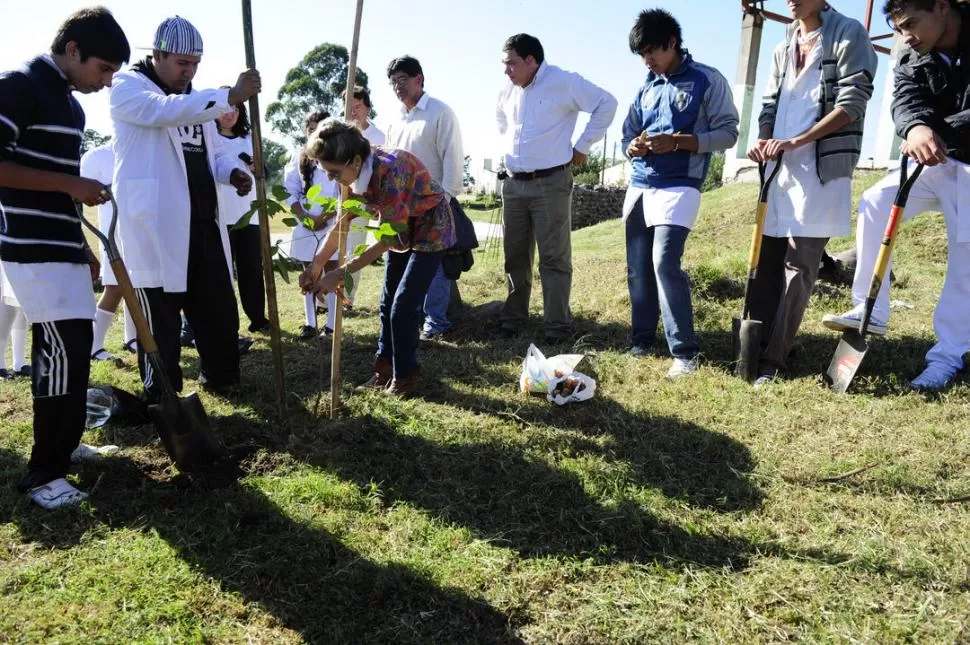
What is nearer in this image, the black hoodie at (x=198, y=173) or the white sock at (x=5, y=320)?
the black hoodie at (x=198, y=173)

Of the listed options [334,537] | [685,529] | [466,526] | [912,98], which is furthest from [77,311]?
[912,98]

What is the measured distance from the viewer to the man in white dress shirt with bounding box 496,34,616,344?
4766 millimetres

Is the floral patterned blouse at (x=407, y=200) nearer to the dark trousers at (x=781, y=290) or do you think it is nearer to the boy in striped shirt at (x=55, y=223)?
the boy in striped shirt at (x=55, y=223)

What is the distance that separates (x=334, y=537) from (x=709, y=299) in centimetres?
360

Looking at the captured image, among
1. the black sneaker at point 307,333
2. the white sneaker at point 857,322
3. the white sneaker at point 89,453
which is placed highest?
the white sneaker at point 857,322

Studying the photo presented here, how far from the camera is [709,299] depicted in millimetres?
5188

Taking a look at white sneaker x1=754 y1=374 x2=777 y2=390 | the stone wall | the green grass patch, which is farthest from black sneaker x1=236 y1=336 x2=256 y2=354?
the stone wall

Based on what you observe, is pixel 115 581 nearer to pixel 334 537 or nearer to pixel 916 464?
pixel 334 537

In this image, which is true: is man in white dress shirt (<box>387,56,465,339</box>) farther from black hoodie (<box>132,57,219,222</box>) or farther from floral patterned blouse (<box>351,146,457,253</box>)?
black hoodie (<box>132,57,219,222</box>)

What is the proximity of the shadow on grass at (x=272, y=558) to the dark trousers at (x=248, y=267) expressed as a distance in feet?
8.65

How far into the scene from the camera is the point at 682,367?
398 centimetres

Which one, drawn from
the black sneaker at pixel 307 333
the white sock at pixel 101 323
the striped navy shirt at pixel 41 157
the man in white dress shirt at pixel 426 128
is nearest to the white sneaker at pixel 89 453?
the striped navy shirt at pixel 41 157

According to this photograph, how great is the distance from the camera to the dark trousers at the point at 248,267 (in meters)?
5.55

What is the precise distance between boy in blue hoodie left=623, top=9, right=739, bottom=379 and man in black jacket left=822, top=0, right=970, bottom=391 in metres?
0.84
